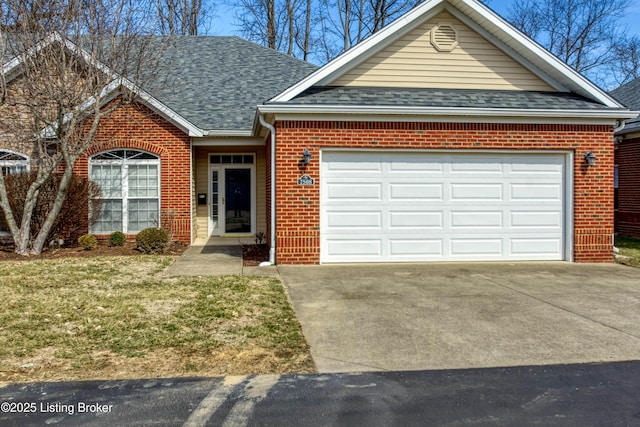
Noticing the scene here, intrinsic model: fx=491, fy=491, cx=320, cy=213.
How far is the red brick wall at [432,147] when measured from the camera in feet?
32.5

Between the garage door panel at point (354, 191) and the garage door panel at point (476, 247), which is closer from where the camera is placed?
the garage door panel at point (354, 191)

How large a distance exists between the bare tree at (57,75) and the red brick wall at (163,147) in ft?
3.27

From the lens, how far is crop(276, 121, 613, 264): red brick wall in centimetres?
991

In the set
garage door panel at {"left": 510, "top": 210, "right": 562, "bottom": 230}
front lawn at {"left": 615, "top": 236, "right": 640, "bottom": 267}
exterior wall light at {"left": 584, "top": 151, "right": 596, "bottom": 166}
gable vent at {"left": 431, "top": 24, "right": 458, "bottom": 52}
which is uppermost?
gable vent at {"left": 431, "top": 24, "right": 458, "bottom": 52}

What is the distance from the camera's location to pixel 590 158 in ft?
34.4

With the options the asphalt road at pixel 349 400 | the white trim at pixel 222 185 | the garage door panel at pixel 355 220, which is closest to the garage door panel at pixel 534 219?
the garage door panel at pixel 355 220

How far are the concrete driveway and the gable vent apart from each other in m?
4.91

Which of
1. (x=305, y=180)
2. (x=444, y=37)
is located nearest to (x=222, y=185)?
(x=305, y=180)

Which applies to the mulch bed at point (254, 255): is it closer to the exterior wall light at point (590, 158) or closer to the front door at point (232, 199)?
the front door at point (232, 199)

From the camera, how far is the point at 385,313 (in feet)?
20.7

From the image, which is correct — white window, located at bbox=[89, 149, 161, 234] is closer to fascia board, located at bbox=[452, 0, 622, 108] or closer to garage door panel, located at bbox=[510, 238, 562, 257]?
fascia board, located at bbox=[452, 0, 622, 108]

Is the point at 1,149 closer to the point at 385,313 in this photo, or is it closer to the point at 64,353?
the point at 64,353

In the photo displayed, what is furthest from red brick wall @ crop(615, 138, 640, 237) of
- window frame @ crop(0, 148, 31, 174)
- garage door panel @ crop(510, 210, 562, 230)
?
window frame @ crop(0, 148, 31, 174)

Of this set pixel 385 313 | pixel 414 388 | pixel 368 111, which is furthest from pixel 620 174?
pixel 414 388
